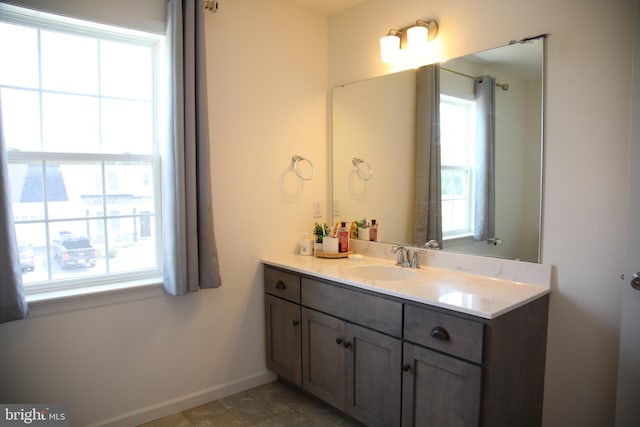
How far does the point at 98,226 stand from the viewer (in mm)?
2236

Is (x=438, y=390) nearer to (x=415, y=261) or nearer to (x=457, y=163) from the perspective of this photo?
(x=415, y=261)

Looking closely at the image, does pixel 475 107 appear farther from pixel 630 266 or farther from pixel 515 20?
pixel 630 266

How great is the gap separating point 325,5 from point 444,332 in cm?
230

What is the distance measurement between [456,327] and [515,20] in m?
1.53

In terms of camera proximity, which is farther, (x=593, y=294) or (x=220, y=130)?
(x=220, y=130)

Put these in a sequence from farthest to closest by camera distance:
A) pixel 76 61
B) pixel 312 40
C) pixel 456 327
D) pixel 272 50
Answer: pixel 312 40, pixel 272 50, pixel 76 61, pixel 456 327

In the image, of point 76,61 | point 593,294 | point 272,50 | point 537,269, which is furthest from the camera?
point 272,50

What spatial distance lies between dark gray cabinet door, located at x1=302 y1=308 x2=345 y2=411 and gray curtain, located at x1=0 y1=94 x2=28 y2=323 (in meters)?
1.43

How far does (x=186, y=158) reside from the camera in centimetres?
225

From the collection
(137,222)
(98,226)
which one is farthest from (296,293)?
(98,226)

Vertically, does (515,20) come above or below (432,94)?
above

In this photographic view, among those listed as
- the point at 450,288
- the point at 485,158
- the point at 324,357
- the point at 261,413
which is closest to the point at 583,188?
the point at 485,158

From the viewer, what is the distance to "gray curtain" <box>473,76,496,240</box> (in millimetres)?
2158

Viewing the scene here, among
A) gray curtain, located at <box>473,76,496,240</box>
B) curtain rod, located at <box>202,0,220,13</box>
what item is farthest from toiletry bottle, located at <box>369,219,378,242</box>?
curtain rod, located at <box>202,0,220,13</box>
